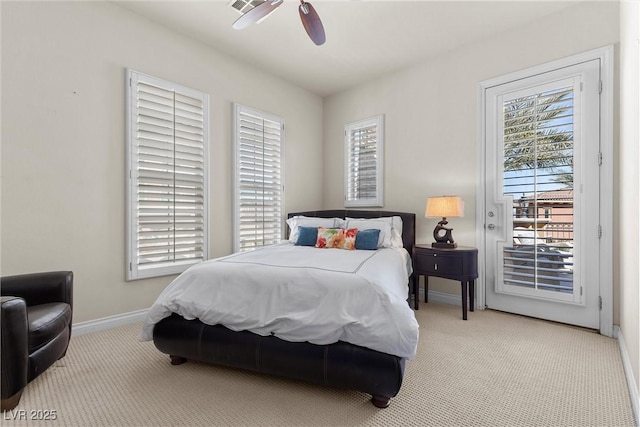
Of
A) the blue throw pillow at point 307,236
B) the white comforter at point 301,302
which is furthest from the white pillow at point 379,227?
the white comforter at point 301,302

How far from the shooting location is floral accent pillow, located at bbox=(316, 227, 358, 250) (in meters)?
3.14

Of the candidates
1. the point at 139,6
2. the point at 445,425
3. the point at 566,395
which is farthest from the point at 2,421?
the point at 139,6

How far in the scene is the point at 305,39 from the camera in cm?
329

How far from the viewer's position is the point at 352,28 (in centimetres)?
311

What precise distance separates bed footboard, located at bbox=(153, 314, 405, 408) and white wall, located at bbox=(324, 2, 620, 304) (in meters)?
2.28

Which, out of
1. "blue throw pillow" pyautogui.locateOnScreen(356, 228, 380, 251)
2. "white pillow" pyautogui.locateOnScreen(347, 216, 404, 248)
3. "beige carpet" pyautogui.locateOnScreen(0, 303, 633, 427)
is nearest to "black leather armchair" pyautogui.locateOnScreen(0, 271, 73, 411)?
"beige carpet" pyautogui.locateOnScreen(0, 303, 633, 427)

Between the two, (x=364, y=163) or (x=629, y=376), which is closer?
(x=629, y=376)

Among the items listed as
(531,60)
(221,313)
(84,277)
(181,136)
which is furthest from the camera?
(181,136)

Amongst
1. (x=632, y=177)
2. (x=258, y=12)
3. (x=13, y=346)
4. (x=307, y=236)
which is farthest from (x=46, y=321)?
(x=632, y=177)

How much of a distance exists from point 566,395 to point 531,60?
2.92 meters

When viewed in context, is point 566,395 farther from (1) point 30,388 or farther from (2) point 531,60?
(1) point 30,388

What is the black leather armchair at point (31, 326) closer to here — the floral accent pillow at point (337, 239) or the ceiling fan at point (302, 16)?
the floral accent pillow at point (337, 239)

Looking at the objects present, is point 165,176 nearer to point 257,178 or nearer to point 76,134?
point 76,134

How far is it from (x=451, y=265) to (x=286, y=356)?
6.65 feet
